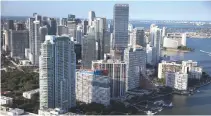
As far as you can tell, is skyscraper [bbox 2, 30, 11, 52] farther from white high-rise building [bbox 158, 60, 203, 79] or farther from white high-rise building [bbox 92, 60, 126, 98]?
white high-rise building [bbox 92, 60, 126, 98]

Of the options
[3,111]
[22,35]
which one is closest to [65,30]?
[22,35]

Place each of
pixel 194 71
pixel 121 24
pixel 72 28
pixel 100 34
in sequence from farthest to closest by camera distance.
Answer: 1. pixel 72 28
2. pixel 100 34
3. pixel 121 24
4. pixel 194 71

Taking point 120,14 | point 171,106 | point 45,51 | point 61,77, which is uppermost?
point 120,14

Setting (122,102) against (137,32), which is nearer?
(122,102)

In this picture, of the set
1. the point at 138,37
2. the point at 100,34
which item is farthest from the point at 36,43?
the point at 138,37

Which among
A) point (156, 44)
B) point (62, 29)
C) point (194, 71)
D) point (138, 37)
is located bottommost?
point (194, 71)

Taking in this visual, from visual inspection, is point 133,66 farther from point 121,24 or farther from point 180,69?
point 121,24

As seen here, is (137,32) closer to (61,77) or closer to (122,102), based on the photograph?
(122,102)

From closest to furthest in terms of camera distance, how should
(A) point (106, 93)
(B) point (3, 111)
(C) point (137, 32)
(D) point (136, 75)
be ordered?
(B) point (3, 111), (A) point (106, 93), (D) point (136, 75), (C) point (137, 32)
